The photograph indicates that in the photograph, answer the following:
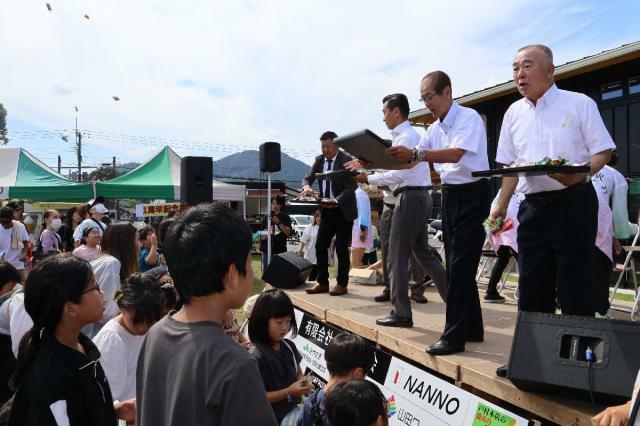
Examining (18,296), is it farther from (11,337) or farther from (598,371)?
(598,371)

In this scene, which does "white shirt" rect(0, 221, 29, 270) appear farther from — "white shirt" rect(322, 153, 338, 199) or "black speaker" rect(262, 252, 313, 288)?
"white shirt" rect(322, 153, 338, 199)

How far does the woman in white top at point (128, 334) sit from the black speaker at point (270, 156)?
5203 millimetres

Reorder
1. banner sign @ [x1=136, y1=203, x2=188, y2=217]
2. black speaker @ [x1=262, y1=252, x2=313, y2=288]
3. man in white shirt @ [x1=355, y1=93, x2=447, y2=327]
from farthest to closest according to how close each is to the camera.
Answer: banner sign @ [x1=136, y1=203, x2=188, y2=217]
black speaker @ [x1=262, y1=252, x2=313, y2=288]
man in white shirt @ [x1=355, y1=93, x2=447, y2=327]

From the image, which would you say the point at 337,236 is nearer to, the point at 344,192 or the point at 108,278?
the point at 344,192

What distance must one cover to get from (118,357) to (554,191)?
8.49 feet

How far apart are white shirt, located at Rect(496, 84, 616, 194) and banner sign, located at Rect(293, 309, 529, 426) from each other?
1313mm

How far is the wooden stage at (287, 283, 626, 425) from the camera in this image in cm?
242

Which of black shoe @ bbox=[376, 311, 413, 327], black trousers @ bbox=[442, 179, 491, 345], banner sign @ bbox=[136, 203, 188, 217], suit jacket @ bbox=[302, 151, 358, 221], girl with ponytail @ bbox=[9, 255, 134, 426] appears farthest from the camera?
banner sign @ bbox=[136, 203, 188, 217]

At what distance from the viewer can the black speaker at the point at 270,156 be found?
26.2ft

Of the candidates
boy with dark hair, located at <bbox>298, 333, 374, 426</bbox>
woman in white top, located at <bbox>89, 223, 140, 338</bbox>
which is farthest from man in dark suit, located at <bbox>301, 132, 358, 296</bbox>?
boy with dark hair, located at <bbox>298, 333, 374, 426</bbox>

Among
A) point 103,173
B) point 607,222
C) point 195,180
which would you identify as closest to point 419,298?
point 607,222

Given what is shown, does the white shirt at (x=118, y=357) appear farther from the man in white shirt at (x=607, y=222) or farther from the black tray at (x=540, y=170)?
the man in white shirt at (x=607, y=222)

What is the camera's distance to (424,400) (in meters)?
3.38

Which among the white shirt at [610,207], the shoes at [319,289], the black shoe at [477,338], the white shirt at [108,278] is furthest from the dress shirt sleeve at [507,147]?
the shoes at [319,289]
